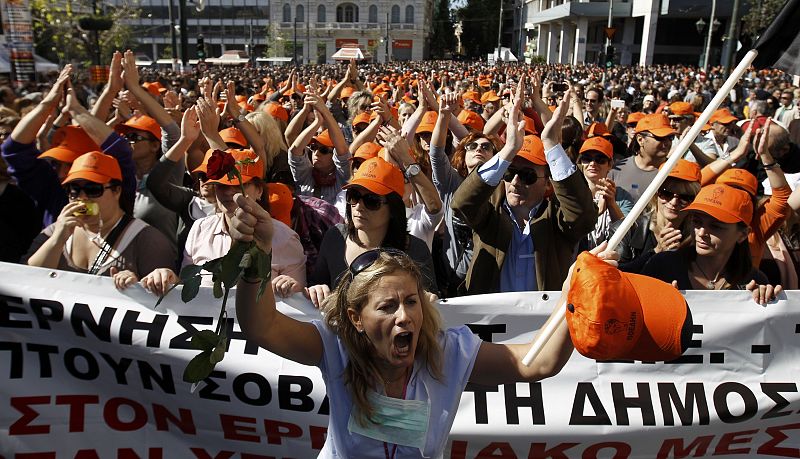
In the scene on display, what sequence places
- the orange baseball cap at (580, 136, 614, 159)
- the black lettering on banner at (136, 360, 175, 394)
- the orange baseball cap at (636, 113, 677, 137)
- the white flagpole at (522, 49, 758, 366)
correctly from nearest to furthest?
the white flagpole at (522, 49, 758, 366) → the black lettering on banner at (136, 360, 175, 394) → the orange baseball cap at (580, 136, 614, 159) → the orange baseball cap at (636, 113, 677, 137)

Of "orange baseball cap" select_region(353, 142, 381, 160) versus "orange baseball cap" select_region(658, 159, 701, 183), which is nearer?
"orange baseball cap" select_region(658, 159, 701, 183)

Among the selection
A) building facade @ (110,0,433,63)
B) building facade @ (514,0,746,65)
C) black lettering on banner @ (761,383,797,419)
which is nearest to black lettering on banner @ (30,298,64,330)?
black lettering on banner @ (761,383,797,419)

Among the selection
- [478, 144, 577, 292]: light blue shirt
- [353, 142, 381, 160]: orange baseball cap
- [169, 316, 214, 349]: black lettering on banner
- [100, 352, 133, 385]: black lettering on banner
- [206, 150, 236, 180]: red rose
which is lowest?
[100, 352, 133, 385]: black lettering on banner

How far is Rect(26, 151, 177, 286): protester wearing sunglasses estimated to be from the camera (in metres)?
3.57

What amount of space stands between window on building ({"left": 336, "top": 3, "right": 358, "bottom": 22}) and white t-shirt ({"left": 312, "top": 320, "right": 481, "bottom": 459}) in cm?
11123

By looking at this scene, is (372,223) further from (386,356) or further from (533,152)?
(386,356)

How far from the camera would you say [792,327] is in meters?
3.20

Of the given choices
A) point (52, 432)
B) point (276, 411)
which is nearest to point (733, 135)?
point (276, 411)

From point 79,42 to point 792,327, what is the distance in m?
30.4

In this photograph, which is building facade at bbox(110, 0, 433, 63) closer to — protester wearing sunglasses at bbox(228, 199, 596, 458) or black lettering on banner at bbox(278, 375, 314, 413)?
black lettering on banner at bbox(278, 375, 314, 413)

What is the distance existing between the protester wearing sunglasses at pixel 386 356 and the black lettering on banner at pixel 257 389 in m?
0.91

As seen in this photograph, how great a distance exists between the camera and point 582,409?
315 centimetres

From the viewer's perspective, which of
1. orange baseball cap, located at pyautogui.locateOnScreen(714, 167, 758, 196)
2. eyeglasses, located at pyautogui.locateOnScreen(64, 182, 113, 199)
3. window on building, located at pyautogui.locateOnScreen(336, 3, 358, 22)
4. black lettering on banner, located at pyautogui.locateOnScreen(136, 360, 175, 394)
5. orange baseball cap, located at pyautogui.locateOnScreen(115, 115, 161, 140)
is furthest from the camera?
window on building, located at pyautogui.locateOnScreen(336, 3, 358, 22)

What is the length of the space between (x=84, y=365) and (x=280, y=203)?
57.5 inches
